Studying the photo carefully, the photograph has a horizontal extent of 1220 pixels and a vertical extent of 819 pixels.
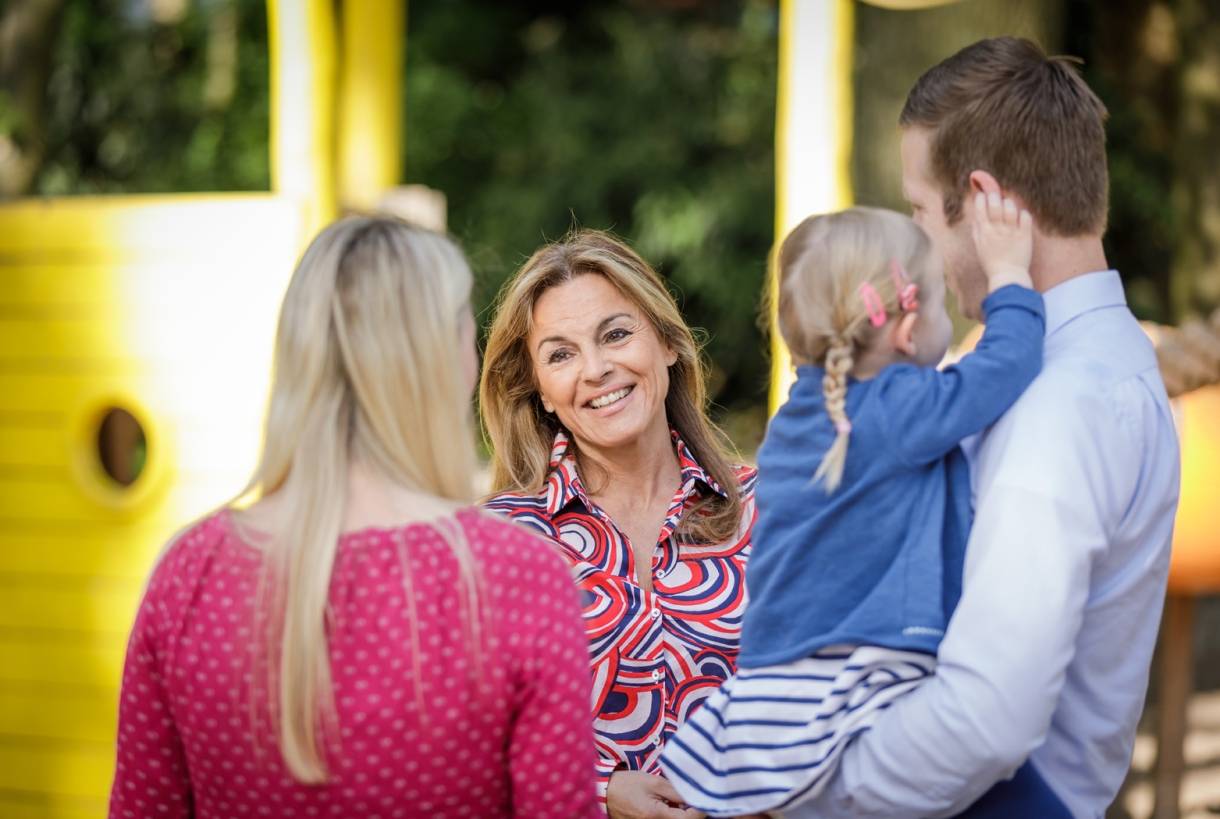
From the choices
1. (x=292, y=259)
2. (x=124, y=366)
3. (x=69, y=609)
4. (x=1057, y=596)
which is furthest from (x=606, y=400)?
(x=69, y=609)

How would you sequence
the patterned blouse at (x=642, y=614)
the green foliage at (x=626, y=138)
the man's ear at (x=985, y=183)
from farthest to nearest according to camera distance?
the green foliage at (x=626, y=138) < the patterned blouse at (x=642, y=614) < the man's ear at (x=985, y=183)

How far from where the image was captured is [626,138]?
898cm

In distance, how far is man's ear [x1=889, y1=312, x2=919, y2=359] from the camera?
1644 mm

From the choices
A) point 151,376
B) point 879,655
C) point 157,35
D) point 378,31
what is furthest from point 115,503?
point 157,35

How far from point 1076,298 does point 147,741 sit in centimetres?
126

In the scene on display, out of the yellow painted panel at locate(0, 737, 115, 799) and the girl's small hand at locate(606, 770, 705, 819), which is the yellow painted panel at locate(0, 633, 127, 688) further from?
the girl's small hand at locate(606, 770, 705, 819)

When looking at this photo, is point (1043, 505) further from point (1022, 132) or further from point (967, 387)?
point (1022, 132)

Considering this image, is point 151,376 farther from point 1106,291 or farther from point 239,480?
point 1106,291

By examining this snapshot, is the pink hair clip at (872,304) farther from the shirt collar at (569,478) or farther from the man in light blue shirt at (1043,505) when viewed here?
the shirt collar at (569,478)

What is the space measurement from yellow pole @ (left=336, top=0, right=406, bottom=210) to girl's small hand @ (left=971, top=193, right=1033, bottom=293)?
2635mm

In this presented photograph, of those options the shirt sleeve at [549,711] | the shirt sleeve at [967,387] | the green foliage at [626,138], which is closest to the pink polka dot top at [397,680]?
the shirt sleeve at [549,711]

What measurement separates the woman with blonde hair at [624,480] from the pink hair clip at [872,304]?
815mm

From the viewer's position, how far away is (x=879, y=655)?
1618mm

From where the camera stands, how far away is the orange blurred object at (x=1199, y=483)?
3449mm
